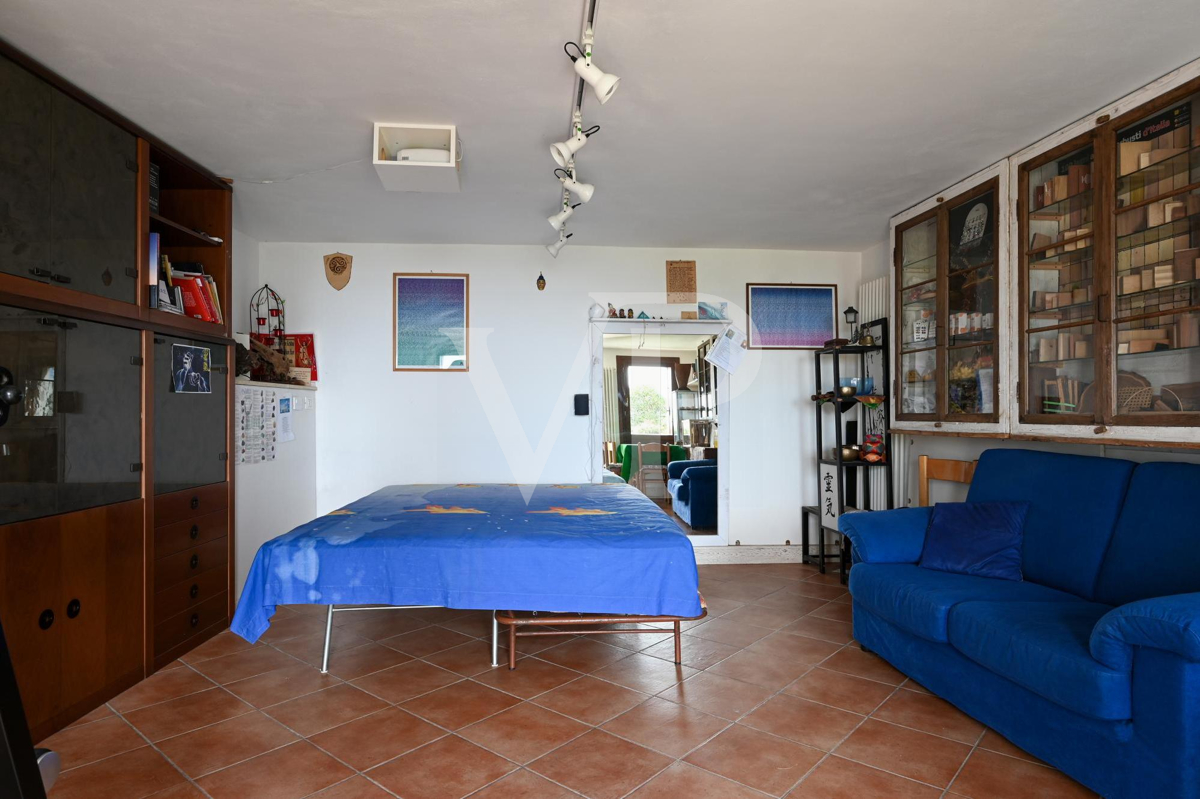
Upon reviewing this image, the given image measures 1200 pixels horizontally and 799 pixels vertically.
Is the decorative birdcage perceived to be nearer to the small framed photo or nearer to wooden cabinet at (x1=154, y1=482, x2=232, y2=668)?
the small framed photo

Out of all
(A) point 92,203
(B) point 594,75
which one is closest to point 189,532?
(A) point 92,203

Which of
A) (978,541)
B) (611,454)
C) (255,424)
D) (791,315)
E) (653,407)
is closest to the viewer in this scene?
(978,541)

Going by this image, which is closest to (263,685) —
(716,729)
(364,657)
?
(364,657)

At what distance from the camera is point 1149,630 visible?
1826mm

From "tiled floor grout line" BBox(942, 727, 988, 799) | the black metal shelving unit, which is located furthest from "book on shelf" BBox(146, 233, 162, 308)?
the black metal shelving unit

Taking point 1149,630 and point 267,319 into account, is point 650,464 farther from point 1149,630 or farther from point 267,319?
point 1149,630

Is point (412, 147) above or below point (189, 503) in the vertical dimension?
above

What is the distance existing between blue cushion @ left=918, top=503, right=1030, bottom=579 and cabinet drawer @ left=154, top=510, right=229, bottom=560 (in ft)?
11.7

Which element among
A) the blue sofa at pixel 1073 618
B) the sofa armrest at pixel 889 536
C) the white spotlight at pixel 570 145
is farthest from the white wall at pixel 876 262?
→ the white spotlight at pixel 570 145

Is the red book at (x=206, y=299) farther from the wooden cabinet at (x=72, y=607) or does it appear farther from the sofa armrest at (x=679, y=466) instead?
the sofa armrest at (x=679, y=466)

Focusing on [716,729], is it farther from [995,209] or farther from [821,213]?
[821,213]

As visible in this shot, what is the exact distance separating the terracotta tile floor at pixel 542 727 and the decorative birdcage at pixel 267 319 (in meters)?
2.23

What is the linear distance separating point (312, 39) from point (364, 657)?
2.71 m

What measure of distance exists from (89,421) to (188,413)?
657 mm
